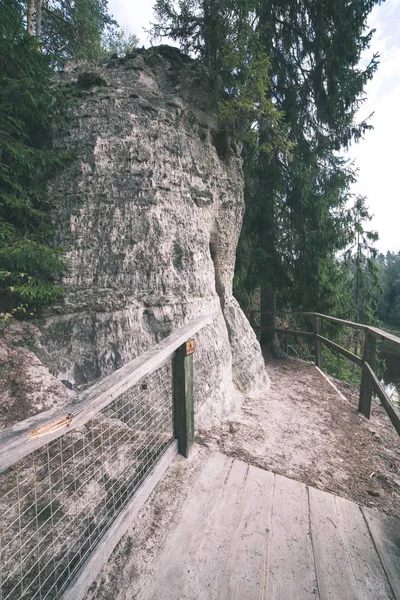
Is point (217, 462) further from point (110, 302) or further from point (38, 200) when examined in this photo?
point (38, 200)

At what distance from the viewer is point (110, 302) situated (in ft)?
12.2

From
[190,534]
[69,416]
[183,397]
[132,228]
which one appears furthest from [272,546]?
[132,228]

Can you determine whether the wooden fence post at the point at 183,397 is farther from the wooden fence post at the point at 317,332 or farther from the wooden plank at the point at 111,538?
the wooden fence post at the point at 317,332

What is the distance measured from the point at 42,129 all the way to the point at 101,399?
4446mm

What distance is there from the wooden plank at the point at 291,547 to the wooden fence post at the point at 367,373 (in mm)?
2236

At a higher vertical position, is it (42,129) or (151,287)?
(42,129)

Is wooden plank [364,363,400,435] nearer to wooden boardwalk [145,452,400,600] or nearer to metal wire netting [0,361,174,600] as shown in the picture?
wooden boardwalk [145,452,400,600]

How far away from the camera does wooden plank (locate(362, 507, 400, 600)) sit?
5.49ft

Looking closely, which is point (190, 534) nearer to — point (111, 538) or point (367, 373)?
point (111, 538)

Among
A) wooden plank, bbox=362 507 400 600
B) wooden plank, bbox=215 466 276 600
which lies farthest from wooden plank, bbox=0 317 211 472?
wooden plank, bbox=362 507 400 600

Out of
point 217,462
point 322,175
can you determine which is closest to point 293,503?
point 217,462

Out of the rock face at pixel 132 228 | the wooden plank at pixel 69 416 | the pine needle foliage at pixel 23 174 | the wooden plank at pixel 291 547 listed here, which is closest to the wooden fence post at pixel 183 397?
the wooden plank at pixel 69 416

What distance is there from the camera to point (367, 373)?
12.5 ft

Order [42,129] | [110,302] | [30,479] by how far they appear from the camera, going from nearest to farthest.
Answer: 1. [30,479]
2. [110,302]
3. [42,129]
